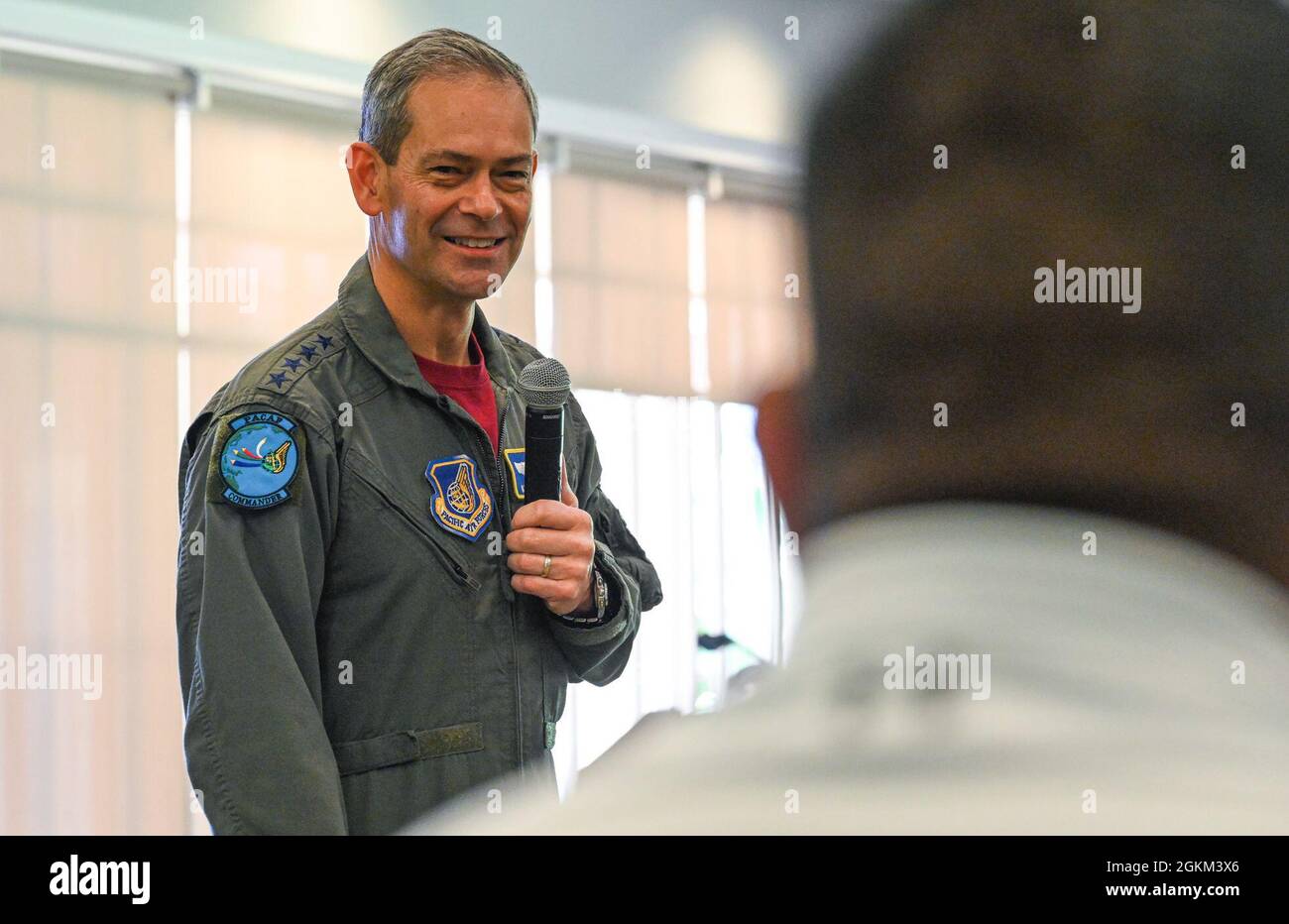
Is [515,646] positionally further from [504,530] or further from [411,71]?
[411,71]

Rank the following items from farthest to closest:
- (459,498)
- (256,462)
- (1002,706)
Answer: (459,498) → (256,462) → (1002,706)

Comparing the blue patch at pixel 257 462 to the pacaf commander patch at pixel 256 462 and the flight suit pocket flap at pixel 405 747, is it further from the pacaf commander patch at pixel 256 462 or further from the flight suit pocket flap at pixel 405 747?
the flight suit pocket flap at pixel 405 747

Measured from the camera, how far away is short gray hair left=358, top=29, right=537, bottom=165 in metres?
0.94

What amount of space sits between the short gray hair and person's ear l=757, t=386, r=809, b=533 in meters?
0.71

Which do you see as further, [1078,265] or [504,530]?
[504,530]

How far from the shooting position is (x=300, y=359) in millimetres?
955

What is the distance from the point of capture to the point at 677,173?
458cm

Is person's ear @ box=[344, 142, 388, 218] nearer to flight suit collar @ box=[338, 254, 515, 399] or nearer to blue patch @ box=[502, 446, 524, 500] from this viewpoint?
flight suit collar @ box=[338, 254, 515, 399]

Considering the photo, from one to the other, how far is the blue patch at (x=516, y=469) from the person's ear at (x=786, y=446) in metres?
0.71

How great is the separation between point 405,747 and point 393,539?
0.15 m

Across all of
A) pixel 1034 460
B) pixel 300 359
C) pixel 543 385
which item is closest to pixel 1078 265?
pixel 1034 460

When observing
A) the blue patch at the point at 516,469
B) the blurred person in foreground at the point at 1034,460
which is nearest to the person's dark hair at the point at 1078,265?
the blurred person in foreground at the point at 1034,460

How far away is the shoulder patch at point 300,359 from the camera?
917 mm

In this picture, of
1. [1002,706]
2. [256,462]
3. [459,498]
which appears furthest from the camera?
[459,498]
